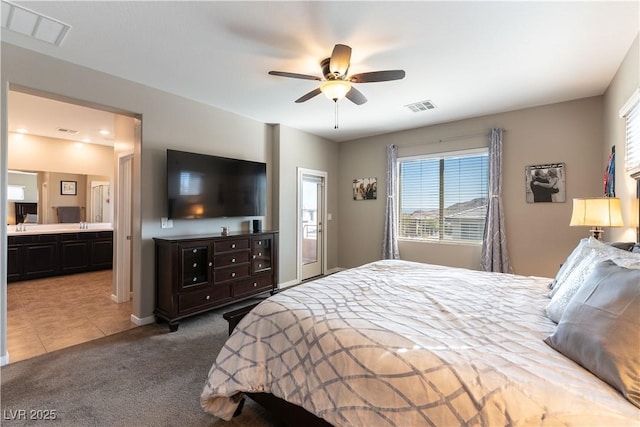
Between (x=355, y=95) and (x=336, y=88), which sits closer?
(x=336, y=88)

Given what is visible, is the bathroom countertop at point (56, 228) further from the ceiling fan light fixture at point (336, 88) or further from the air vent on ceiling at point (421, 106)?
the air vent on ceiling at point (421, 106)

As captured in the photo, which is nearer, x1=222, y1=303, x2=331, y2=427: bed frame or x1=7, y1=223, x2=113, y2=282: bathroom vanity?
x1=222, y1=303, x2=331, y2=427: bed frame

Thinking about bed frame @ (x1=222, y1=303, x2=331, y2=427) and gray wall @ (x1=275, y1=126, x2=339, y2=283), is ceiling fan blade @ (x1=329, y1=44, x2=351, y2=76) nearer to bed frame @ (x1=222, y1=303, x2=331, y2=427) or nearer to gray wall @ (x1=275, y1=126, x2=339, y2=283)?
bed frame @ (x1=222, y1=303, x2=331, y2=427)

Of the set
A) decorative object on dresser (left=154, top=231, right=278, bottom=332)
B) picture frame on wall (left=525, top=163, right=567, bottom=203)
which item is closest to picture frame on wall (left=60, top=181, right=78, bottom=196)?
decorative object on dresser (left=154, top=231, right=278, bottom=332)

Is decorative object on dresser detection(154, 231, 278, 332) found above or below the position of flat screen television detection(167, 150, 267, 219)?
below

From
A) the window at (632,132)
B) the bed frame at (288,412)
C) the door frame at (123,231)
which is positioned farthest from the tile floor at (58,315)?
the window at (632,132)

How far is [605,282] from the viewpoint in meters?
1.25

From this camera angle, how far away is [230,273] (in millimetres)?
3717

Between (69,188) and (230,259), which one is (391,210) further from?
(69,188)

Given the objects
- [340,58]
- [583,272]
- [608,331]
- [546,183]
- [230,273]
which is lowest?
[230,273]

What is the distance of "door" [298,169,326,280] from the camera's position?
207 inches

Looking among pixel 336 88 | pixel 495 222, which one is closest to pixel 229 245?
pixel 336 88

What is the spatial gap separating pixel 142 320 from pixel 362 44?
145 inches

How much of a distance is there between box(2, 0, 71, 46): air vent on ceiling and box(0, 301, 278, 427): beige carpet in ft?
8.94
